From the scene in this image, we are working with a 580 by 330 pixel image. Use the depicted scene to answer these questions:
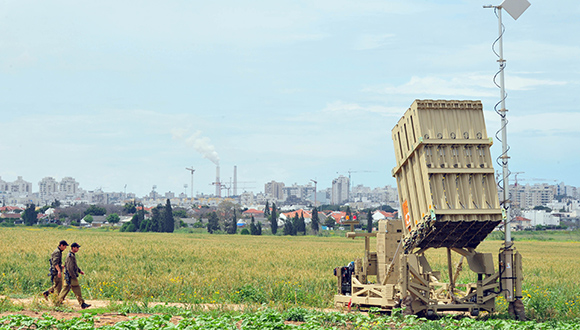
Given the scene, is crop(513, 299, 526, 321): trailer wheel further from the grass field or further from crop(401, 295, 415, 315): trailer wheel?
crop(401, 295, 415, 315): trailer wheel

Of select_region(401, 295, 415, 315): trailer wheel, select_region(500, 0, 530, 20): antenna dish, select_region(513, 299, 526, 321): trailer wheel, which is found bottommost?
select_region(513, 299, 526, 321): trailer wheel

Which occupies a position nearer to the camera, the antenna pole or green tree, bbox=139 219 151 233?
the antenna pole

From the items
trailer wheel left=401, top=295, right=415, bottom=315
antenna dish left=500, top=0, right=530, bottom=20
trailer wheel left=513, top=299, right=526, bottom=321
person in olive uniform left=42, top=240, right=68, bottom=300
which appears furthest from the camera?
person in olive uniform left=42, top=240, right=68, bottom=300

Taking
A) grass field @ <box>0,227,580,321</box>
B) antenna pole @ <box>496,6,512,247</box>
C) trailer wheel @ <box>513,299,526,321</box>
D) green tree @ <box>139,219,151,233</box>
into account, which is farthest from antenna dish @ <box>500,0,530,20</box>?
green tree @ <box>139,219,151,233</box>

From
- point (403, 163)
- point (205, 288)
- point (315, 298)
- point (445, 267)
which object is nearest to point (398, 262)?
point (403, 163)

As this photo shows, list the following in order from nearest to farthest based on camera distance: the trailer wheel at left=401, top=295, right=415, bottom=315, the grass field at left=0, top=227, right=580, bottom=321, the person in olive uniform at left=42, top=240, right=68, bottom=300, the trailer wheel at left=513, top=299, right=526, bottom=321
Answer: the trailer wheel at left=401, top=295, right=415, bottom=315 < the trailer wheel at left=513, top=299, right=526, bottom=321 < the person in olive uniform at left=42, top=240, right=68, bottom=300 < the grass field at left=0, top=227, right=580, bottom=321

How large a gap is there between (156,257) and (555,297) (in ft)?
75.1

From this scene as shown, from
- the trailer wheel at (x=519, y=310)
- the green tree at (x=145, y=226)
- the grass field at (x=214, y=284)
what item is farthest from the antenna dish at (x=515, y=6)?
the green tree at (x=145, y=226)

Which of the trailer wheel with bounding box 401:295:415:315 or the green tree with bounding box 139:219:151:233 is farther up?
the trailer wheel with bounding box 401:295:415:315

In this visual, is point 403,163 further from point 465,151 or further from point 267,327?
point 267,327

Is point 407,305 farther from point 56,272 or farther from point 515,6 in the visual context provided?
point 56,272

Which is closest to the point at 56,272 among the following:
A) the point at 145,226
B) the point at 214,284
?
the point at 214,284

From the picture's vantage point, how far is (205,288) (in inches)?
832

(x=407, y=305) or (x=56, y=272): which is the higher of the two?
(x=56, y=272)
